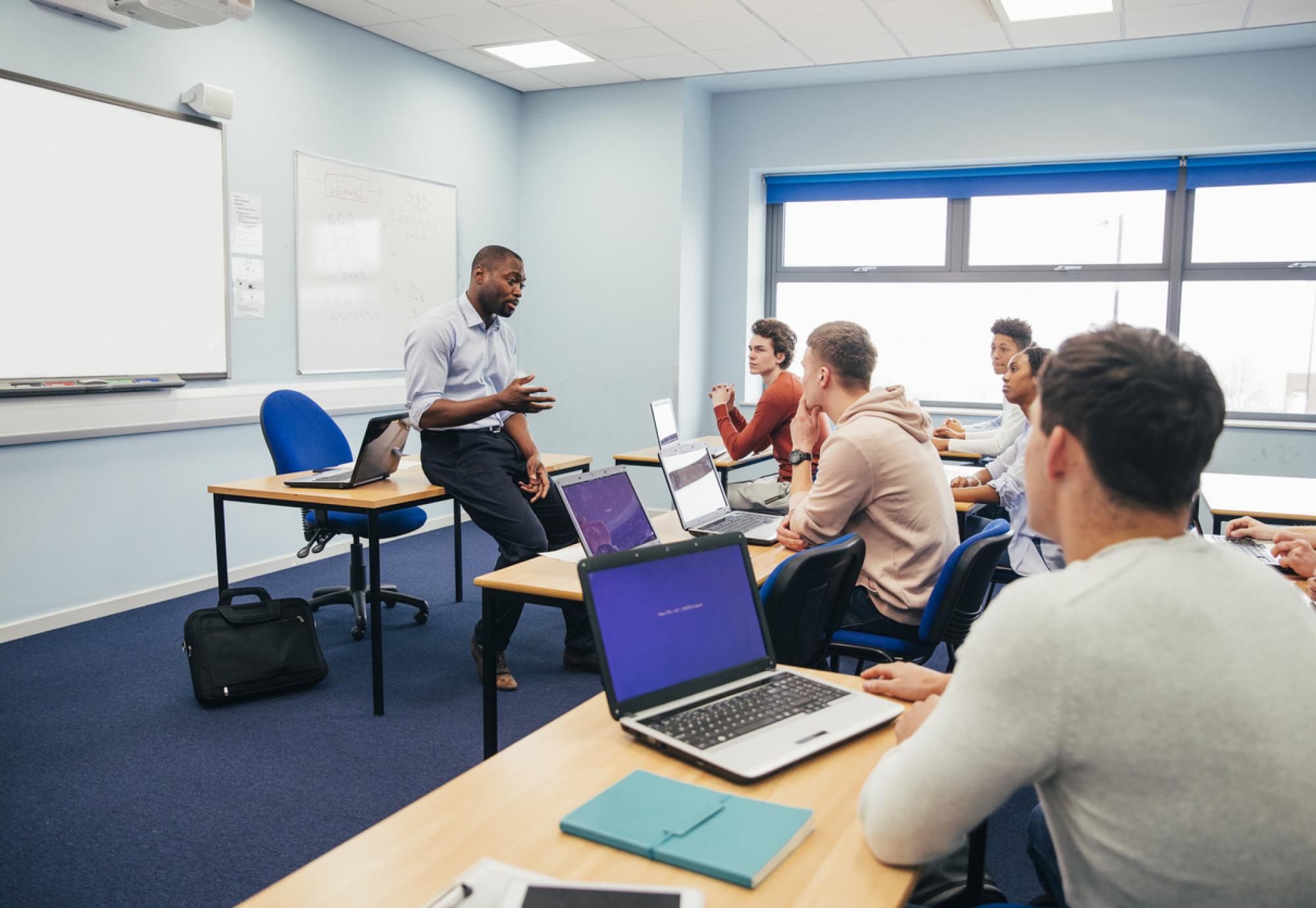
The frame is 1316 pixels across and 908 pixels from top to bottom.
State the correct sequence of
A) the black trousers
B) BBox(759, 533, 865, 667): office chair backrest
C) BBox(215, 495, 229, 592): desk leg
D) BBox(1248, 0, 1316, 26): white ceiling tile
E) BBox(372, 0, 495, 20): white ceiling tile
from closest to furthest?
BBox(759, 533, 865, 667): office chair backrest, the black trousers, BBox(215, 495, 229, 592): desk leg, BBox(1248, 0, 1316, 26): white ceiling tile, BBox(372, 0, 495, 20): white ceiling tile

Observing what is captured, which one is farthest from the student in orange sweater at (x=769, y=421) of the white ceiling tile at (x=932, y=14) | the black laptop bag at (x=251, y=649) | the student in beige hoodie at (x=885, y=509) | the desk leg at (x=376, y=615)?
the white ceiling tile at (x=932, y=14)

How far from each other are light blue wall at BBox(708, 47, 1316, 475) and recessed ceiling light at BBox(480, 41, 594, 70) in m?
1.25

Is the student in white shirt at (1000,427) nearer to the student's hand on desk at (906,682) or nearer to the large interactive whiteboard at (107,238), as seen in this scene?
the student's hand on desk at (906,682)

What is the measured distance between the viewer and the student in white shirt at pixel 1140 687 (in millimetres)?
803

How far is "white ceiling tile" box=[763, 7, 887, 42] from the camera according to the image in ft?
15.6

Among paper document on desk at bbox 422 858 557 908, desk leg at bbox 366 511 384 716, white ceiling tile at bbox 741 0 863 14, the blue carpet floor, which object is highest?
white ceiling tile at bbox 741 0 863 14

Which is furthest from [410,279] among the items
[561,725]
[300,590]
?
[561,725]

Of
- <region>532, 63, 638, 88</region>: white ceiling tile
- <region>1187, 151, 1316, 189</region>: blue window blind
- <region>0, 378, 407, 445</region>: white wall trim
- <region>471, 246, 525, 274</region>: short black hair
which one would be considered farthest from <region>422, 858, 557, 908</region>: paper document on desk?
<region>1187, 151, 1316, 189</region>: blue window blind

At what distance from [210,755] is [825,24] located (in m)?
4.38

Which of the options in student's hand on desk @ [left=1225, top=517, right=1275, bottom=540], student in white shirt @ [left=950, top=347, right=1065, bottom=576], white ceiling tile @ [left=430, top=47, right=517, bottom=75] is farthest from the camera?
white ceiling tile @ [left=430, top=47, right=517, bottom=75]

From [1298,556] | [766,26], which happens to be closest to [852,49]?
[766,26]

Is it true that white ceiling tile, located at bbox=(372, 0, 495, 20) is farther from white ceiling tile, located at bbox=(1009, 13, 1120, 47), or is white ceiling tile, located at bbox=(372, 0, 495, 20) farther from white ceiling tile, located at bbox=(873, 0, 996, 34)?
white ceiling tile, located at bbox=(1009, 13, 1120, 47)

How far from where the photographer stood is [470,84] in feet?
19.7

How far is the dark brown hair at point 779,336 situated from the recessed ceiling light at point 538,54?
2208 mm
